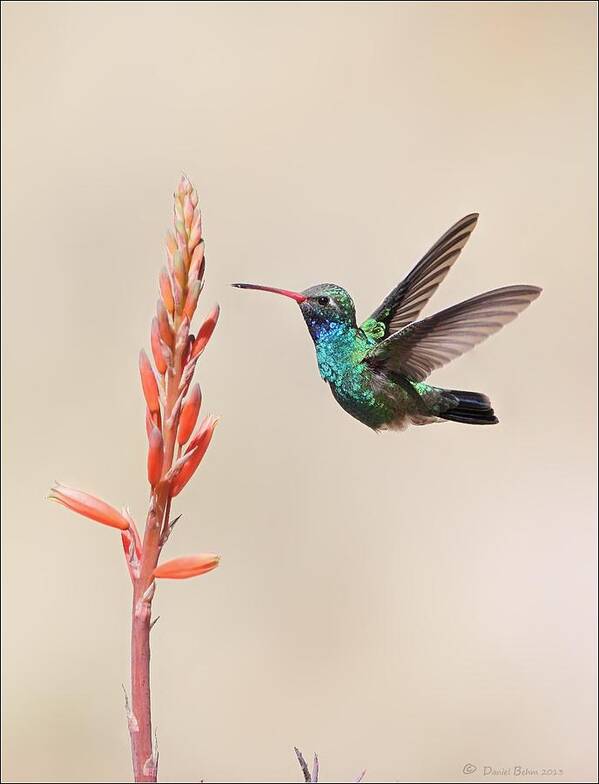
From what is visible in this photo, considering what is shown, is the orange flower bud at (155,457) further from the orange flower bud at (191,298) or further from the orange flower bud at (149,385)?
the orange flower bud at (191,298)

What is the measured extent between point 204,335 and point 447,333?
3.26 feet

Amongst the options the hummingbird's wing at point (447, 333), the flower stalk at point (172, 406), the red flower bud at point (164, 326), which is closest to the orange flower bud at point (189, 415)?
the flower stalk at point (172, 406)

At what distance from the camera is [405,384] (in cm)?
254

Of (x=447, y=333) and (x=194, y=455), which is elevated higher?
(x=447, y=333)

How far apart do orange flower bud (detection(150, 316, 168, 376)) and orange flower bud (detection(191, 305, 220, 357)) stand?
41 millimetres

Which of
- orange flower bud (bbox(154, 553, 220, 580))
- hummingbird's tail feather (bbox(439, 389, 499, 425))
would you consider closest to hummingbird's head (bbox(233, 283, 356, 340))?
hummingbird's tail feather (bbox(439, 389, 499, 425))

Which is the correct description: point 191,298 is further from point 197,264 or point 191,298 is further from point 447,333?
point 447,333

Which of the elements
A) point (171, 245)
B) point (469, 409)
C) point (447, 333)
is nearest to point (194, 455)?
point (171, 245)

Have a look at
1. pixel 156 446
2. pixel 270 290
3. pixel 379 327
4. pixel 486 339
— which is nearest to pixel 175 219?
pixel 156 446

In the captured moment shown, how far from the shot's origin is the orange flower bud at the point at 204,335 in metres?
1.33

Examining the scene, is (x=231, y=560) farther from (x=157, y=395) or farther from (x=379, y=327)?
(x=157, y=395)

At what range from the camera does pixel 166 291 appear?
1.28 meters

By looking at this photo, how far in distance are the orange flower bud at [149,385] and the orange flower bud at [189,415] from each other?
45 millimetres

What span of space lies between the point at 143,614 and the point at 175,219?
531mm
